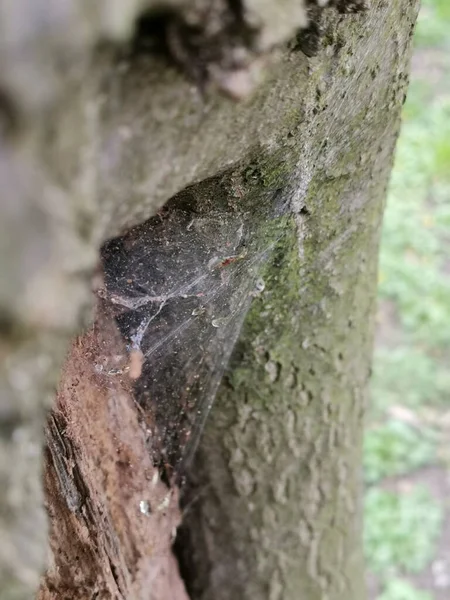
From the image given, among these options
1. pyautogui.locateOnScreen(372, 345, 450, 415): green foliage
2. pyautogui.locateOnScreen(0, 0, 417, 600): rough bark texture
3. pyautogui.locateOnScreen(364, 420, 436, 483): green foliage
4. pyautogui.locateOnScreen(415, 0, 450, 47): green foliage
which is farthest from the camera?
pyautogui.locateOnScreen(415, 0, 450, 47): green foliage

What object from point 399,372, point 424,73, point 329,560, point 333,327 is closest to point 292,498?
point 329,560

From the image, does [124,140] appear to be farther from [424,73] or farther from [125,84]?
[424,73]

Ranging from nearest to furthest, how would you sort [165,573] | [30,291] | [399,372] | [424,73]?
[30,291], [165,573], [399,372], [424,73]

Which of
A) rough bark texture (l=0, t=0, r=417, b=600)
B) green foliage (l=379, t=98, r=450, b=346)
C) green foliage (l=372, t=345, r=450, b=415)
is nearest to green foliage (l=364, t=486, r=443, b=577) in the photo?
green foliage (l=372, t=345, r=450, b=415)

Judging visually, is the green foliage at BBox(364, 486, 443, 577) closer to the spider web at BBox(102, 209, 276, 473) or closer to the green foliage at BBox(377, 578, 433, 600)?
the green foliage at BBox(377, 578, 433, 600)

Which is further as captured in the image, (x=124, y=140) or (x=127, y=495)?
(x=127, y=495)

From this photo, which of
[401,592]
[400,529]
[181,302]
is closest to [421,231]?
[400,529]

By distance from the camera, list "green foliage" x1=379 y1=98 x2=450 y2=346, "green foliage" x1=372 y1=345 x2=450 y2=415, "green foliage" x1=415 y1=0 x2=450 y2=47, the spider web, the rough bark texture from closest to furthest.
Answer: the rough bark texture → the spider web → "green foliage" x1=372 y1=345 x2=450 y2=415 → "green foliage" x1=379 y1=98 x2=450 y2=346 → "green foliage" x1=415 y1=0 x2=450 y2=47

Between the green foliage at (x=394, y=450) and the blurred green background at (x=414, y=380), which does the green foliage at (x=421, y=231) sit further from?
the green foliage at (x=394, y=450)

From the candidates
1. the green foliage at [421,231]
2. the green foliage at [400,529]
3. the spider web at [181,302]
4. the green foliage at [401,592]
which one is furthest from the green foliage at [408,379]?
the spider web at [181,302]
